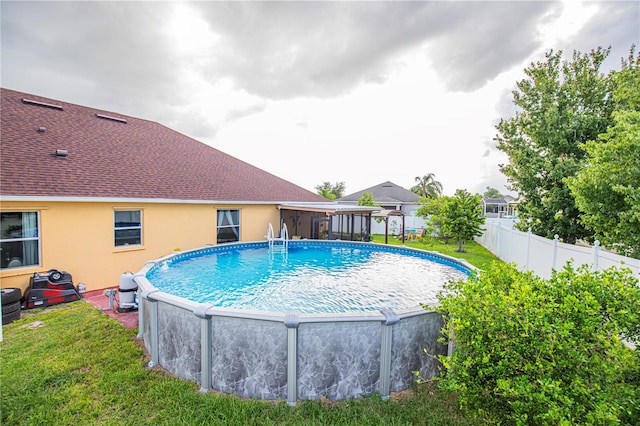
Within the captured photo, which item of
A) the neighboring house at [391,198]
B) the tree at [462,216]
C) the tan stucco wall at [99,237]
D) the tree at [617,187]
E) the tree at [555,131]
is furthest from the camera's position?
the neighboring house at [391,198]

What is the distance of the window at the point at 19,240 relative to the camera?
27.5 feet

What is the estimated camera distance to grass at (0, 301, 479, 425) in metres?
3.74

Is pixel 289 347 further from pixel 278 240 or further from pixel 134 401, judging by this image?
pixel 278 240

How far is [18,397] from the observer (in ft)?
13.6

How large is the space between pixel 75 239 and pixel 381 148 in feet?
98.7

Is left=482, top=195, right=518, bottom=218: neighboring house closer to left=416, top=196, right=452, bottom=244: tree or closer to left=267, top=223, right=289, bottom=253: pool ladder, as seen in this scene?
left=416, top=196, right=452, bottom=244: tree

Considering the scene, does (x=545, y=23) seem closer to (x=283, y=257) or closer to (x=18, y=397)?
(x=283, y=257)

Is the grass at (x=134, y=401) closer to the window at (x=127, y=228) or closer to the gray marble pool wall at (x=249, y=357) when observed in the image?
the gray marble pool wall at (x=249, y=357)

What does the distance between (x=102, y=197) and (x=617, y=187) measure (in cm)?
1441

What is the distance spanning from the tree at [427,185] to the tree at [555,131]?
42.5 metres

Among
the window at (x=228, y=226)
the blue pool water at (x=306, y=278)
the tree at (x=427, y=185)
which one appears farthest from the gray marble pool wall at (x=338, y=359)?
the tree at (x=427, y=185)

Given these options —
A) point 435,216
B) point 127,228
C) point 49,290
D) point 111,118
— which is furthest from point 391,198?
point 49,290

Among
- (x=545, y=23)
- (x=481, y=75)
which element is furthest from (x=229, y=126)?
(x=545, y=23)

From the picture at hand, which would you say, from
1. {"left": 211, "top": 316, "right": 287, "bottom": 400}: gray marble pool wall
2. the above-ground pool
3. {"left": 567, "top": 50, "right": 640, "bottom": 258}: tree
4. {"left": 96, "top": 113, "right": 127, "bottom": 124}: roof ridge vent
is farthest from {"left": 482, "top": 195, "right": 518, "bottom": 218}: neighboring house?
{"left": 211, "top": 316, "right": 287, "bottom": 400}: gray marble pool wall
